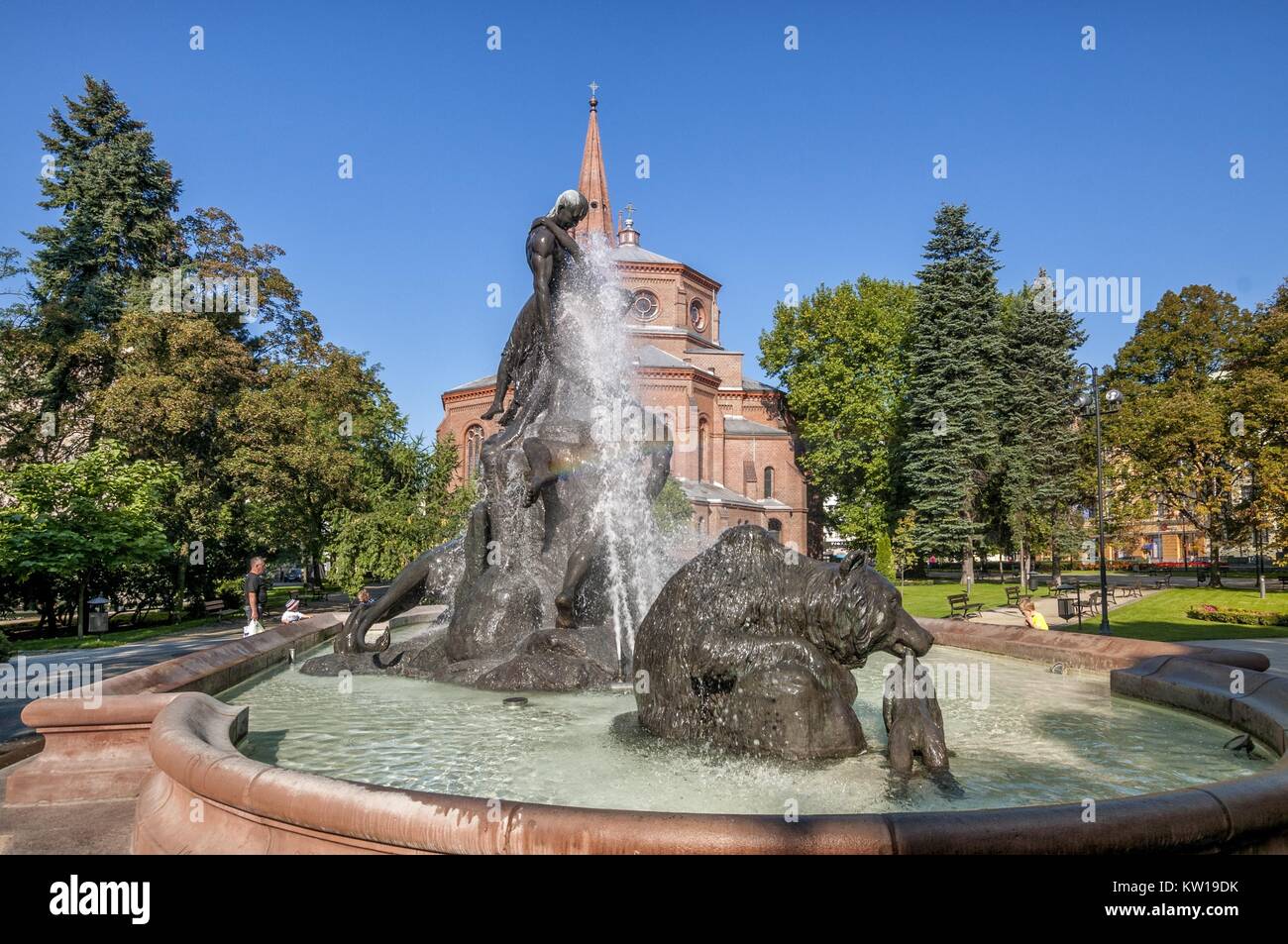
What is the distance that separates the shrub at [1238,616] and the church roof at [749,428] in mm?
33395

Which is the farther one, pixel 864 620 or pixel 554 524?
pixel 554 524

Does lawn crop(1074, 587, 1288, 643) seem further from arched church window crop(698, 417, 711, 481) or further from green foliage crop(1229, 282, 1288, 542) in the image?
arched church window crop(698, 417, 711, 481)

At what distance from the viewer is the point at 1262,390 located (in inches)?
1113

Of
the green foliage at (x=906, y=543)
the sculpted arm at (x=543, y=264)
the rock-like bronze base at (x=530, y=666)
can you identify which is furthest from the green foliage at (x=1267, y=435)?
the rock-like bronze base at (x=530, y=666)

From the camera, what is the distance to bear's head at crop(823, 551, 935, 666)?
472cm

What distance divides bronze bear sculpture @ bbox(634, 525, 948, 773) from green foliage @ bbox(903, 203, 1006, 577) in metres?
33.0

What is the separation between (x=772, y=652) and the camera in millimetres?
4941

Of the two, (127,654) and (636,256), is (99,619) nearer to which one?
(127,654)

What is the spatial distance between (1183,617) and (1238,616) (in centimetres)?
227

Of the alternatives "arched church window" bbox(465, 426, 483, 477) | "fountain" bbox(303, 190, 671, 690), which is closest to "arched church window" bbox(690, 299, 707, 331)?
"arched church window" bbox(465, 426, 483, 477)

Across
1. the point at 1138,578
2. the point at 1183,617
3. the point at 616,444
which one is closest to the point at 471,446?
the point at 1183,617

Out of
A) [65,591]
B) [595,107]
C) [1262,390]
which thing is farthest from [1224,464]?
[595,107]
